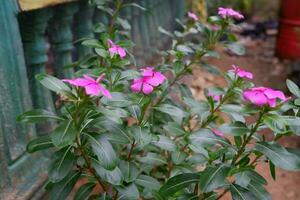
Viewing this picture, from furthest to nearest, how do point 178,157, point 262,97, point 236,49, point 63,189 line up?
point 236,49 → point 178,157 → point 63,189 → point 262,97

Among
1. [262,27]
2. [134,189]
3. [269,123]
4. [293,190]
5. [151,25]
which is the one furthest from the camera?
[262,27]

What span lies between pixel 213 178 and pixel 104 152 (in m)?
0.37

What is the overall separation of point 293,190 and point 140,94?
168cm

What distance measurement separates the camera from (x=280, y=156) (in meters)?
1.31

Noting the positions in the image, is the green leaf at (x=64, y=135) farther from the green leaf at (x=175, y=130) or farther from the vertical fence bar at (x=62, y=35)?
the vertical fence bar at (x=62, y=35)

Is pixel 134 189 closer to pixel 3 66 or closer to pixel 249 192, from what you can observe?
pixel 249 192

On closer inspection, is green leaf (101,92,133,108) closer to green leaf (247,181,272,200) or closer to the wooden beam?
green leaf (247,181,272,200)

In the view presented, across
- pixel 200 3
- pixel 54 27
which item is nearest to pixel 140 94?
pixel 54 27

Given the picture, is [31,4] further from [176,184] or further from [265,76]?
[265,76]

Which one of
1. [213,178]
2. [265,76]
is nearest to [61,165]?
[213,178]

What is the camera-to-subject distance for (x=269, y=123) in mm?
1250

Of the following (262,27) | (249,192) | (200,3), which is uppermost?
(249,192)

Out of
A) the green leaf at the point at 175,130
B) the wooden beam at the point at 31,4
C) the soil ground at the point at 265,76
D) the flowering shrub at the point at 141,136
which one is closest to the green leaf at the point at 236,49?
the flowering shrub at the point at 141,136

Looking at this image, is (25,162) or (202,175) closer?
(202,175)
